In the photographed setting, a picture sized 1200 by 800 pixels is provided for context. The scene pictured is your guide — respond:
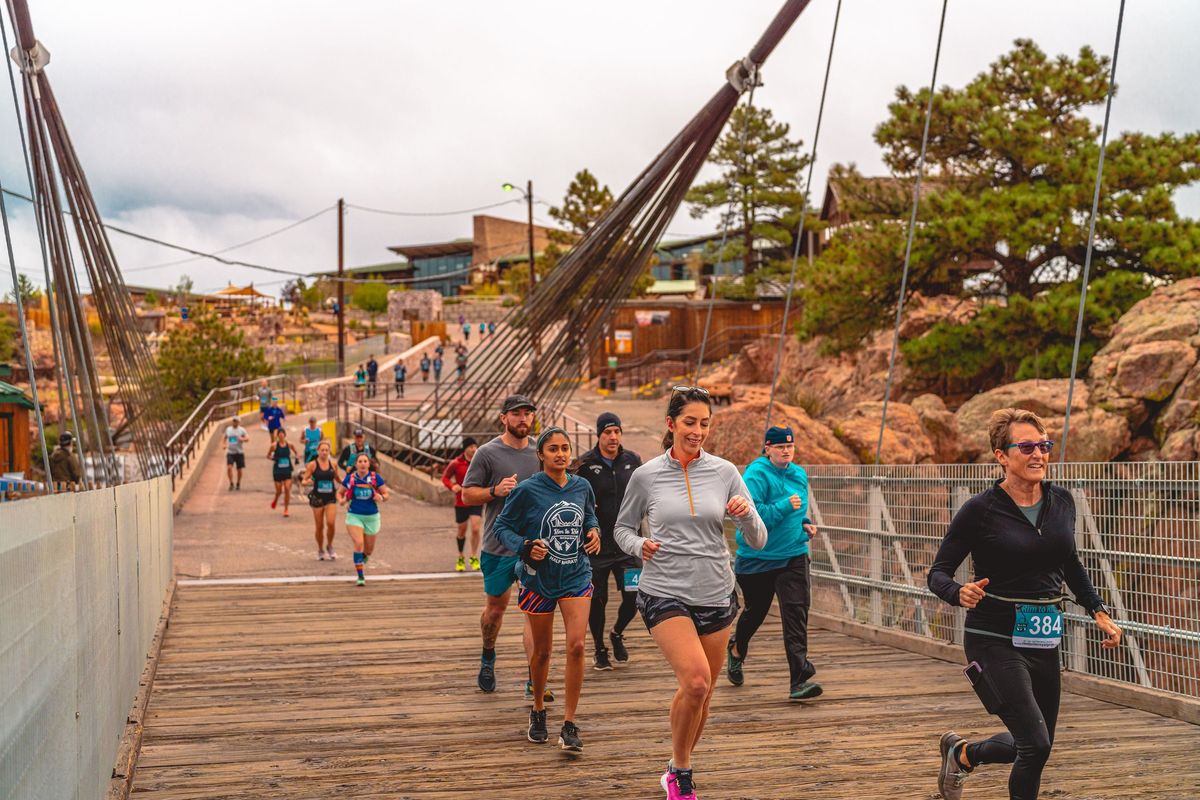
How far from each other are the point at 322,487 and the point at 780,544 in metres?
7.12

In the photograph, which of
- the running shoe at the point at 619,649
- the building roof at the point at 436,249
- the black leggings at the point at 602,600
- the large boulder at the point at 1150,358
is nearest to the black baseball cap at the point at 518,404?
the black leggings at the point at 602,600

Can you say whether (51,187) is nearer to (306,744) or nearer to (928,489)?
(306,744)

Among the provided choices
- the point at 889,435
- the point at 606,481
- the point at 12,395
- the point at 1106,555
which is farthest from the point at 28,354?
the point at 889,435

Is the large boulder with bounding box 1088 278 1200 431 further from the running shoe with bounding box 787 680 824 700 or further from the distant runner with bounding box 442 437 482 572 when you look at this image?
the running shoe with bounding box 787 680 824 700

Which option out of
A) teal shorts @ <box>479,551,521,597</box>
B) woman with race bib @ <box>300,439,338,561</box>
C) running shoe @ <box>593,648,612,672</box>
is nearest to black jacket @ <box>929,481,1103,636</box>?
teal shorts @ <box>479,551,521,597</box>

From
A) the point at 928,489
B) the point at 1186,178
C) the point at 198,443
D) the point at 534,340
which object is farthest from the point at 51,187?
the point at 198,443

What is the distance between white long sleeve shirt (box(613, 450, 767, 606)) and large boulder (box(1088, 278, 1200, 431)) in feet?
49.5

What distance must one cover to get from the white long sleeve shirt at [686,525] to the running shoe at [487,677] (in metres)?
2.49

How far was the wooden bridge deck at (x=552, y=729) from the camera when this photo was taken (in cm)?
516

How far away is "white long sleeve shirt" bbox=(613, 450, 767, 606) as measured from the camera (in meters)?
4.84

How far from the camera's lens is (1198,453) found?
55.1 feet

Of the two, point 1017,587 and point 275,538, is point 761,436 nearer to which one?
point 275,538

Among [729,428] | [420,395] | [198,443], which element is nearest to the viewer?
[729,428]

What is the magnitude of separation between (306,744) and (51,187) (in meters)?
3.71
